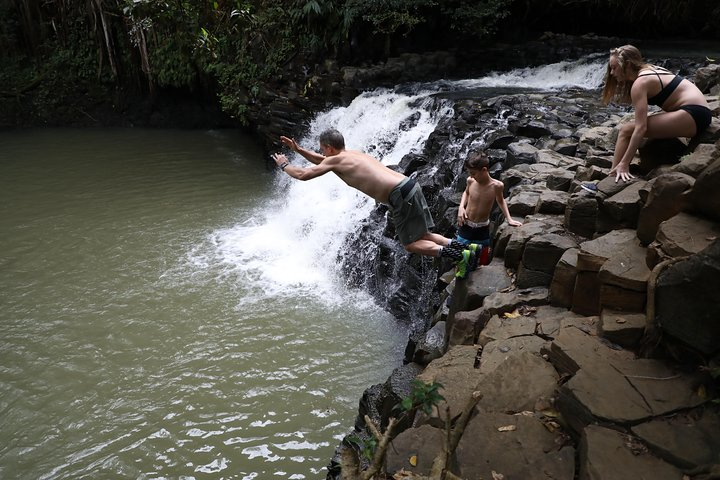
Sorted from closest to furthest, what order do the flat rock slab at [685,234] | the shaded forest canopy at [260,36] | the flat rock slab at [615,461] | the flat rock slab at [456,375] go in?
1. the flat rock slab at [615,461]
2. the flat rock slab at [685,234]
3. the flat rock slab at [456,375]
4. the shaded forest canopy at [260,36]

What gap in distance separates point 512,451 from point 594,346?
2.80 ft

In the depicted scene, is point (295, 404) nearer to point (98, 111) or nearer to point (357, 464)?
point (357, 464)

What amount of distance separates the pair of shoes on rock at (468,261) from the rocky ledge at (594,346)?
0.07 metres

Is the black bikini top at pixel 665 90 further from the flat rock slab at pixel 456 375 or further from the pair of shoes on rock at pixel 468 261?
the flat rock slab at pixel 456 375

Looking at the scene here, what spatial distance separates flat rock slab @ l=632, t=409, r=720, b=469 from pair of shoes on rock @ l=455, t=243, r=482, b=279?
2.16 m

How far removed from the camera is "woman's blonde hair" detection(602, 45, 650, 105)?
3.98m

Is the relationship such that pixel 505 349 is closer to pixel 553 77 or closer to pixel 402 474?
pixel 402 474

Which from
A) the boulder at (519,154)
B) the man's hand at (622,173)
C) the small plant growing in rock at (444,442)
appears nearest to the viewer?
the small plant growing in rock at (444,442)

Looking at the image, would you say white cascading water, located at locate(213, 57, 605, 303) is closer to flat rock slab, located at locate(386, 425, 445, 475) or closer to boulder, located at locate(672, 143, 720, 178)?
flat rock slab, located at locate(386, 425, 445, 475)

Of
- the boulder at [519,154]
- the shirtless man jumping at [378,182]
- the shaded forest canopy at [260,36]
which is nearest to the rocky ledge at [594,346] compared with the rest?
the shirtless man jumping at [378,182]

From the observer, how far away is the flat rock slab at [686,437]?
2.15 metres

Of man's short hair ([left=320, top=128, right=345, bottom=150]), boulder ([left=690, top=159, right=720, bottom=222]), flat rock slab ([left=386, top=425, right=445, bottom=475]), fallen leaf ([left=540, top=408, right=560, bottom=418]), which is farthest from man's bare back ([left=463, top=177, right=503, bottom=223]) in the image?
flat rock slab ([left=386, top=425, right=445, bottom=475])

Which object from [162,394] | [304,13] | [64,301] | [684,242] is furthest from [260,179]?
[684,242]

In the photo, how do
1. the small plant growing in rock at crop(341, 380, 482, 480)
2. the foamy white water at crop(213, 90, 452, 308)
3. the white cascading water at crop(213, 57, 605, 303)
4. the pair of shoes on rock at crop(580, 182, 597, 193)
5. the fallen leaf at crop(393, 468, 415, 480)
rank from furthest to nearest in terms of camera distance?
1. the white cascading water at crop(213, 57, 605, 303)
2. the foamy white water at crop(213, 90, 452, 308)
3. the pair of shoes on rock at crop(580, 182, 597, 193)
4. the fallen leaf at crop(393, 468, 415, 480)
5. the small plant growing in rock at crop(341, 380, 482, 480)
